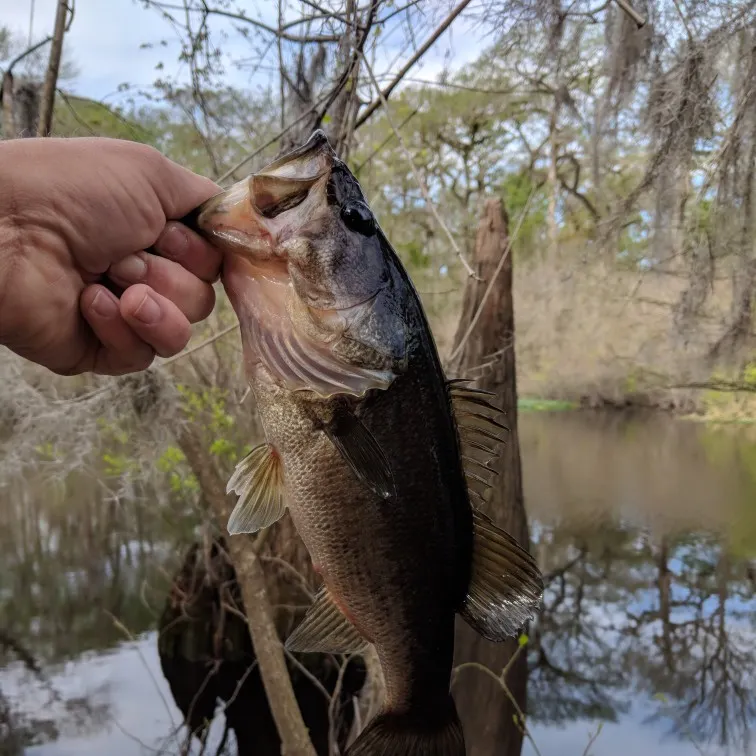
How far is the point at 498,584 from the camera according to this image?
4.41ft

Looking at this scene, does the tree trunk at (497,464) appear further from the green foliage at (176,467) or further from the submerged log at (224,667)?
the green foliage at (176,467)

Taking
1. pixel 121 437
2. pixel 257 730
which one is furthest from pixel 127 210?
pixel 257 730

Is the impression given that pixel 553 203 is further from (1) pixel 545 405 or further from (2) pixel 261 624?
(2) pixel 261 624

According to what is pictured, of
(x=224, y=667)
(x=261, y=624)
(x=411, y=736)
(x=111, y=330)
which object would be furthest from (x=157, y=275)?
(x=224, y=667)

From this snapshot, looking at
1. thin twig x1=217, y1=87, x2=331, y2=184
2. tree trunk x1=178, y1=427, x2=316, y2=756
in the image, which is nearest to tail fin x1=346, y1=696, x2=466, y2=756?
thin twig x1=217, y1=87, x2=331, y2=184

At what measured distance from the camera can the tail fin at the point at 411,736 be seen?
1337 millimetres

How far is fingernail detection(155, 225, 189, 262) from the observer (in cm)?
137

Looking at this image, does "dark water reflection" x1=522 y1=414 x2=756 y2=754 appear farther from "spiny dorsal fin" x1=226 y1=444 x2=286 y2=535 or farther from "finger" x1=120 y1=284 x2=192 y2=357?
"finger" x1=120 y1=284 x2=192 y2=357

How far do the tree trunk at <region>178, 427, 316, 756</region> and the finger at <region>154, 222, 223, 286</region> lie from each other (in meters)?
2.50

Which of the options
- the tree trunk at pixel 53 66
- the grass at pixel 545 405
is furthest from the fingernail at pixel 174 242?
the grass at pixel 545 405

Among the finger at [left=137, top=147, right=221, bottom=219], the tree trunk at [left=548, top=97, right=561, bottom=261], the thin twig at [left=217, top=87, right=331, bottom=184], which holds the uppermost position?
the tree trunk at [left=548, top=97, right=561, bottom=261]

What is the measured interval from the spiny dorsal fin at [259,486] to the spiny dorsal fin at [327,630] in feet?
0.78

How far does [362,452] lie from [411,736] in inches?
26.4

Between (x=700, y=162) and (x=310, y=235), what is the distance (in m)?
3.93
